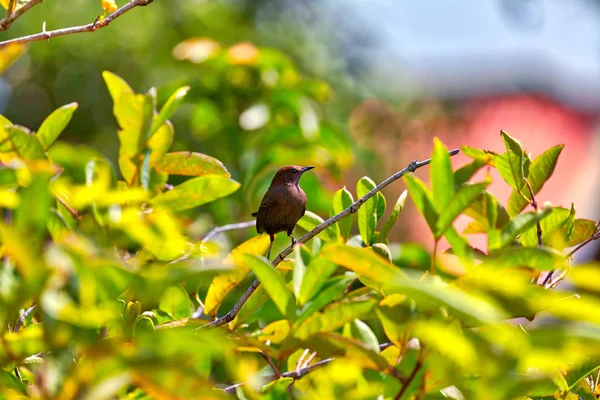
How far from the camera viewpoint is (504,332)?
0.86 metres

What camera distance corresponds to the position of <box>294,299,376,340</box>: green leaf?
118 centimetres

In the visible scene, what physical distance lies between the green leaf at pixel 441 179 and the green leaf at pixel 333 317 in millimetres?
200

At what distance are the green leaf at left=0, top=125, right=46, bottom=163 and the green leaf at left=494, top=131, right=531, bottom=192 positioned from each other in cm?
100

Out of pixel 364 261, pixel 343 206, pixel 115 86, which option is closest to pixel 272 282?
pixel 364 261

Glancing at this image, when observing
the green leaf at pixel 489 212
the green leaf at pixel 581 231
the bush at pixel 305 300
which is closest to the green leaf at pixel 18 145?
the bush at pixel 305 300

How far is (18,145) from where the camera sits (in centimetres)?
158

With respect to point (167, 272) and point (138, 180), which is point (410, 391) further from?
point (138, 180)

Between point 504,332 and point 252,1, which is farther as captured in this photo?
point 252,1

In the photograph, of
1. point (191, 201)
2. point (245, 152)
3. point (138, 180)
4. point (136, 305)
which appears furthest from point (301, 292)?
point (245, 152)

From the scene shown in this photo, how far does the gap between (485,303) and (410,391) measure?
0.26 m

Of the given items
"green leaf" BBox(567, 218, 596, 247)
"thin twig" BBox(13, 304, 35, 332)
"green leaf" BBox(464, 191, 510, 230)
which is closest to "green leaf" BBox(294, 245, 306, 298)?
"green leaf" BBox(464, 191, 510, 230)

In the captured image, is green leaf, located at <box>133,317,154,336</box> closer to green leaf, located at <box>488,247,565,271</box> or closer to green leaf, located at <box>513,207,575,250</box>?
green leaf, located at <box>488,247,565,271</box>

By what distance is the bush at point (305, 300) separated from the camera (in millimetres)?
895

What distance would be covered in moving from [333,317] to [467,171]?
530mm
